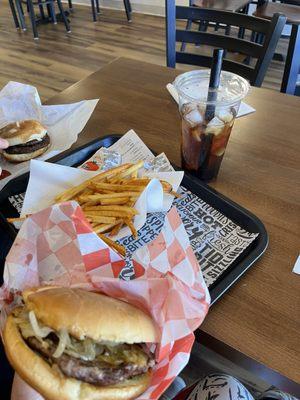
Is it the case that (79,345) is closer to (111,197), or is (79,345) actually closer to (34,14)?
(111,197)

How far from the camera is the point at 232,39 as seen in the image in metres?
1.69

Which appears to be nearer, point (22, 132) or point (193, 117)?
point (193, 117)

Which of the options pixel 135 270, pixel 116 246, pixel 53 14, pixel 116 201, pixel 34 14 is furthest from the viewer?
pixel 53 14

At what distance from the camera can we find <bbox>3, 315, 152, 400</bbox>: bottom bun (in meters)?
0.58

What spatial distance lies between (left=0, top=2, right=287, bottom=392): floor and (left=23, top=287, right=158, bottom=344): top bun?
3.15 meters

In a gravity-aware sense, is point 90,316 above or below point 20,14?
above

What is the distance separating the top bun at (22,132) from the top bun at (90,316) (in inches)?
31.0

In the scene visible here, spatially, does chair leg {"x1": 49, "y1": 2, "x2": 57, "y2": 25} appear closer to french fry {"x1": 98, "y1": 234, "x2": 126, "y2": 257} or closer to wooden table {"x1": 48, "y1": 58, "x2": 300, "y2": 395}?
wooden table {"x1": 48, "y1": 58, "x2": 300, "y2": 395}

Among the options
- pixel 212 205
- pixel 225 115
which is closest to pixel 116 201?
pixel 212 205

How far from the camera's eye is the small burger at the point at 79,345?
0.59 m

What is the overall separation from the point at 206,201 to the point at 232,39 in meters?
1.02

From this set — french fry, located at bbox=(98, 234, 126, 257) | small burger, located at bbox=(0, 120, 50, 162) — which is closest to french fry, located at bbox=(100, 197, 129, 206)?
french fry, located at bbox=(98, 234, 126, 257)

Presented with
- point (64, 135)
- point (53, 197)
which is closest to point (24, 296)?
point (53, 197)

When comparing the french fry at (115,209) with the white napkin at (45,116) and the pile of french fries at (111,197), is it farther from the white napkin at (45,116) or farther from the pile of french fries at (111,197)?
the white napkin at (45,116)
